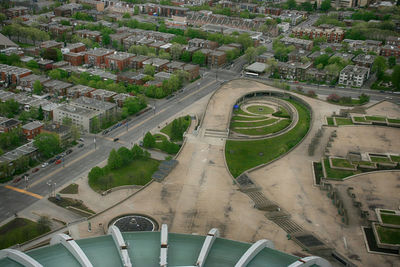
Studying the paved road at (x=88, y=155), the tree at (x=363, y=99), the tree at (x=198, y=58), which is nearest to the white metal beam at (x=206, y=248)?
the paved road at (x=88, y=155)

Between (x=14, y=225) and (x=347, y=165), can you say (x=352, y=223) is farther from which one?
(x=14, y=225)

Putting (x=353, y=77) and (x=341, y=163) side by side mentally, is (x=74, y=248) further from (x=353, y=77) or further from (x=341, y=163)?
(x=353, y=77)

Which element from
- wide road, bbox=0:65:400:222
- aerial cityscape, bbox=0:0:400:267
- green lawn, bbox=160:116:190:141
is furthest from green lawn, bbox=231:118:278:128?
wide road, bbox=0:65:400:222

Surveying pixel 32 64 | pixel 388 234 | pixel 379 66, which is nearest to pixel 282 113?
pixel 379 66

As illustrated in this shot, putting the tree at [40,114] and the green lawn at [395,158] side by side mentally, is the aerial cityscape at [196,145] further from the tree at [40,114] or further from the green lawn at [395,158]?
the tree at [40,114]

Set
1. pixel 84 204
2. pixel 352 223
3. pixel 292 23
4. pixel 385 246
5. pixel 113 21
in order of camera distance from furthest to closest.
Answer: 1. pixel 292 23
2. pixel 113 21
3. pixel 84 204
4. pixel 352 223
5. pixel 385 246

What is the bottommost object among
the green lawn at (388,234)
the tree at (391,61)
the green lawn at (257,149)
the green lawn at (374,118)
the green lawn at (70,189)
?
the green lawn at (70,189)

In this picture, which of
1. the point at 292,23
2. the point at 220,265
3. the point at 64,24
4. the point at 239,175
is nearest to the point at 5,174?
the point at 239,175
